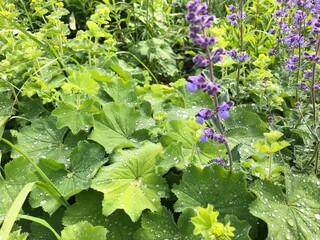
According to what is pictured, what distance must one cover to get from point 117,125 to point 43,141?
44cm

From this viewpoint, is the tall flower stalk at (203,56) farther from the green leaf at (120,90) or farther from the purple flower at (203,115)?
the green leaf at (120,90)

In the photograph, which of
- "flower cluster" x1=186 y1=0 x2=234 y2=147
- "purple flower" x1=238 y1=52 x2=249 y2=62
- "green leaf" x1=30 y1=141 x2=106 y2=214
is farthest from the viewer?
"purple flower" x1=238 y1=52 x2=249 y2=62

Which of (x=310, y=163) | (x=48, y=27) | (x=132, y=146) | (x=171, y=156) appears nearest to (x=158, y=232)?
(x=171, y=156)

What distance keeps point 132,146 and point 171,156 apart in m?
0.26

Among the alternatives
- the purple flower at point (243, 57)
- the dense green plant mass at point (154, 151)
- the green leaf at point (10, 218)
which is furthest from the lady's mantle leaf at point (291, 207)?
the green leaf at point (10, 218)

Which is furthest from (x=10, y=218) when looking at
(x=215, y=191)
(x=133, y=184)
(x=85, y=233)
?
(x=215, y=191)

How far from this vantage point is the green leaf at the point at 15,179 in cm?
194

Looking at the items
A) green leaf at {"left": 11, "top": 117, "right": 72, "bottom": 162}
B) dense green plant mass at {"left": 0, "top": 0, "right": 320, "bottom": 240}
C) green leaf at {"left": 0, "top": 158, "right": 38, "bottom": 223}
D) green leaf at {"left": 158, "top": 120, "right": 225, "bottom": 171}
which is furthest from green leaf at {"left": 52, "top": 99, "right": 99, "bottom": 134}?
green leaf at {"left": 158, "top": 120, "right": 225, "bottom": 171}

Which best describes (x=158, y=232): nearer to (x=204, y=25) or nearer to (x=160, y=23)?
(x=204, y=25)

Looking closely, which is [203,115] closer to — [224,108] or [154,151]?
[224,108]

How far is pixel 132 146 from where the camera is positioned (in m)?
2.13

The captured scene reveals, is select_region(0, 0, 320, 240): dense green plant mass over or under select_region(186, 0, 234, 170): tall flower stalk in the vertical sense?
under

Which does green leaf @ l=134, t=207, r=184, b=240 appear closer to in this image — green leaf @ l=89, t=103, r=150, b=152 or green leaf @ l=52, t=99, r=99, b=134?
green leaf @ l=89, t=103, r=150, b=152

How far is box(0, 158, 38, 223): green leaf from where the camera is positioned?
1939 mm
